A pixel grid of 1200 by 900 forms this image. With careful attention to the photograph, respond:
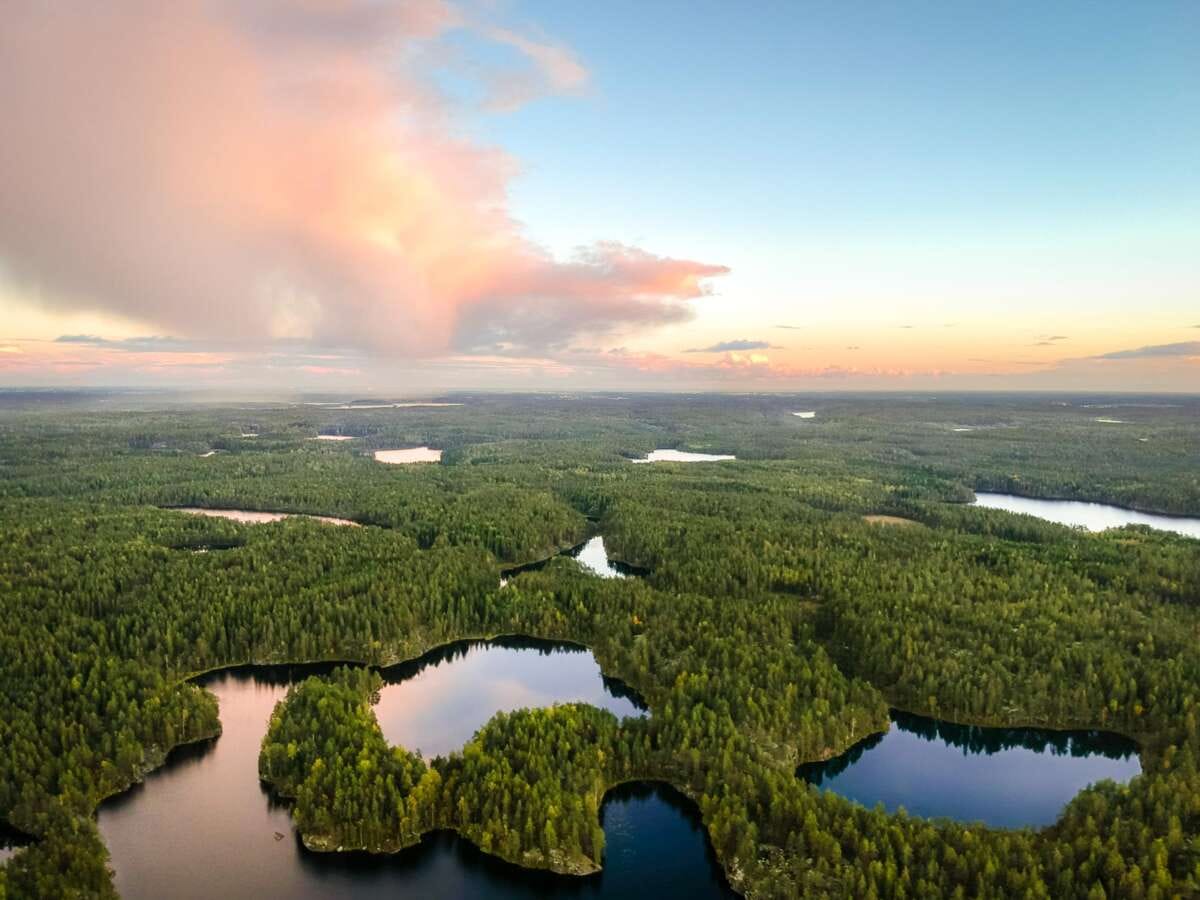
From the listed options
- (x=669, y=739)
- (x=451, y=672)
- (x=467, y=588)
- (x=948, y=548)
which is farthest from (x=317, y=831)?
(x=948, y=548)

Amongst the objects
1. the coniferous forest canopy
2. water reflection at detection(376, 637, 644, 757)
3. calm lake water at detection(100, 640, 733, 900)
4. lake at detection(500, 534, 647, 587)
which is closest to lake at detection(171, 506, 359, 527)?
the coniferous forest canopy

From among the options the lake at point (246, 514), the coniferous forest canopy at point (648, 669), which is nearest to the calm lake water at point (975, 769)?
the coniferous forest canopy at point (648, 669)

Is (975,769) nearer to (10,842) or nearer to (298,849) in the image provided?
(298,849)

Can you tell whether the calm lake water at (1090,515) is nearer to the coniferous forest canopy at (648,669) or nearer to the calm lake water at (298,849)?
the coniferous forest canopy at (648,669)

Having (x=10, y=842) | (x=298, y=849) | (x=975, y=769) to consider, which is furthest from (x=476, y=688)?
(x=975, y=769)

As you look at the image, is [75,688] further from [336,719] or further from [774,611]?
[774,611]

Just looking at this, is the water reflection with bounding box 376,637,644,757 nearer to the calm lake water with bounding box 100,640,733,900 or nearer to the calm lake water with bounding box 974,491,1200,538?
the calm lake water with bounding box 100,640,733,900
